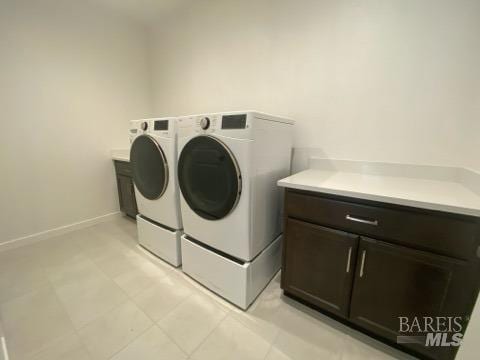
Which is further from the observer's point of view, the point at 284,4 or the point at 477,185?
the point at 284,4

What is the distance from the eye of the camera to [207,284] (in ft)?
4.66

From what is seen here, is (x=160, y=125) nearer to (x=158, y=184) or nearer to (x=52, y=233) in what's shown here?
(x=158, y=184)

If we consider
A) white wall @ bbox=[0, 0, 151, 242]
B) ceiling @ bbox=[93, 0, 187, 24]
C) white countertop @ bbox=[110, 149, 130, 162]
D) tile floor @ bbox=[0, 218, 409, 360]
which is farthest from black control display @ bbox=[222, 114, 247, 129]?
white wall @ bbox=[0, 0, 151, 242]

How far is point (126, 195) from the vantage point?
2361 mm

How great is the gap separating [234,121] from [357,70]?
0.95 m

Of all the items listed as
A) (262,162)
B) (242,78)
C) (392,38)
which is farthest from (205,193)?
(392,38)

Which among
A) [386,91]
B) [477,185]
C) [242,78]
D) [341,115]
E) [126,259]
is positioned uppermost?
[242,78]

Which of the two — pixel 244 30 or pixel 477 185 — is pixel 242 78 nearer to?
pixel 244 30

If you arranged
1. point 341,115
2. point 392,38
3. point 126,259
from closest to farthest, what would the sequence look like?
1. point 392,38
2. point 341,115
3. point 126,259

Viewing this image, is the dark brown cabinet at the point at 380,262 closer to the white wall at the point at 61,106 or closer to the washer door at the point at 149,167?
the washer door at the point at 149,167

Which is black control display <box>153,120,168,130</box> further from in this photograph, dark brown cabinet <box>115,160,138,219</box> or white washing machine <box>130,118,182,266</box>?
dark brown cabinet <box>115,160,138,219</box>

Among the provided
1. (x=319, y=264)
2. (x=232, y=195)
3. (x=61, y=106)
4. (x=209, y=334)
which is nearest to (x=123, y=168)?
(x=61, y=106)

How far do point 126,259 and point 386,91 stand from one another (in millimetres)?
2370

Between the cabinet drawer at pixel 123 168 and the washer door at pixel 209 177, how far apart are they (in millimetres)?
1153
